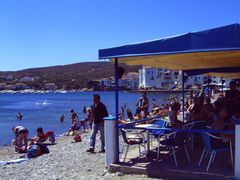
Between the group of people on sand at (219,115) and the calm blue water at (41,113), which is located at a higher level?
the group of people on sand at (219,115)

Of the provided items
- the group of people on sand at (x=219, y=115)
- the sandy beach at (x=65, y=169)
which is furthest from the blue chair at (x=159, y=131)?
the sandy beach at (x=65, y=169)

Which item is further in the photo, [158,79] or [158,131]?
[158,79]

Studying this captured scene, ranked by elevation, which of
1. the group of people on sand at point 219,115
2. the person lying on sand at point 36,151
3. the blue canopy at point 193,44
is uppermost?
the blue canopy at point 193,44

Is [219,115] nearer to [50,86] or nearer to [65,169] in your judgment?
[65,169]

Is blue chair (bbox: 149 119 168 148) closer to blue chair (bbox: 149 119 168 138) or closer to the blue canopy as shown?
blue chair (bbox: 149 119 168 138)

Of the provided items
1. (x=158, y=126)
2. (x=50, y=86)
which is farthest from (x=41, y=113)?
(x=50, y=86)

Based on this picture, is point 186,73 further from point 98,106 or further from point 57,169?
point 57,169

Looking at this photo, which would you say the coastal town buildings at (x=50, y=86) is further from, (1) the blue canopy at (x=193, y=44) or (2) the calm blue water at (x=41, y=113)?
(1) the blue canopy at (x=193, y=44)

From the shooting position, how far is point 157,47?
7230 millimetres

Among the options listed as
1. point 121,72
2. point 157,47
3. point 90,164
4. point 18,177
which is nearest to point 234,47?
point 157,47

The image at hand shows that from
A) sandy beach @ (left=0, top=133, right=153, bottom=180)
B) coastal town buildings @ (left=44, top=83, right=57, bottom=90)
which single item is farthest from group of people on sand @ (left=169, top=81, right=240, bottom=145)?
coastal town buildings @ (left=44, top=83, right=57, bottom=90)

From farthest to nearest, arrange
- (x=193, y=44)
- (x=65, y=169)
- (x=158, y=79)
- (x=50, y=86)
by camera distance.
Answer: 1. (x=50, y=86)
2. (x=158, y=79)
3. (x=65, y=169)
4. (x=193, y=44)

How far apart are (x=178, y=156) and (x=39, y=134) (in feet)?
25.9

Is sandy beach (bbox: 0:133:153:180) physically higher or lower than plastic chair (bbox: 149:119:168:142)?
lower
